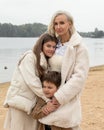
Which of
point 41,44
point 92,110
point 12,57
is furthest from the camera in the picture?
point 12,57

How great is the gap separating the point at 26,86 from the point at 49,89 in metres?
0.21

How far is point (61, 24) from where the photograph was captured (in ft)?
12.1

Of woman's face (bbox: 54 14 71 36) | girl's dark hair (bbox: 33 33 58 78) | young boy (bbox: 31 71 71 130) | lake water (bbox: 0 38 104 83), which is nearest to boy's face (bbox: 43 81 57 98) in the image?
young boy (bbox: 31 71 71 130)

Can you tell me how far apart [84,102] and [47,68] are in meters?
6.38

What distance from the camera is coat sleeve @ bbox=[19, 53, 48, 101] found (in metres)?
3.66

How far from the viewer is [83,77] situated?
3.69 metres

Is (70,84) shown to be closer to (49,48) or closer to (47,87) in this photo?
(47,87)

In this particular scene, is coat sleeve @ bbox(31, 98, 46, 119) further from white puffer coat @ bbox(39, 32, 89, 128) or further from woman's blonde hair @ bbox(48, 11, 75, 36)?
woman's blonde hair @ bbox(48, 11, 75, 36)

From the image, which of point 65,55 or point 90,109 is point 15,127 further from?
point 90,109

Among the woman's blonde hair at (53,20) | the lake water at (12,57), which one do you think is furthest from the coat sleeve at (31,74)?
the lake water at (12,57)

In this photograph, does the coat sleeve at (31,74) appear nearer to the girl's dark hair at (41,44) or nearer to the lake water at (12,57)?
the girl's dark hair at (41,44)

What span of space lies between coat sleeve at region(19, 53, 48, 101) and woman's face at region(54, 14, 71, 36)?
1.07 ft

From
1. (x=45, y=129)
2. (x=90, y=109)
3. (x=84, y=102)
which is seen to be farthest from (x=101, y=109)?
(x=45, y=129)

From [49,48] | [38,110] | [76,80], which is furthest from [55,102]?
[49,48]
